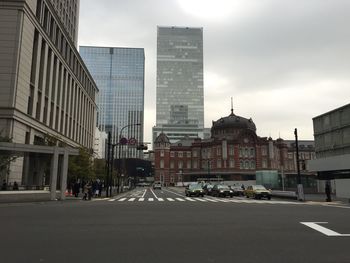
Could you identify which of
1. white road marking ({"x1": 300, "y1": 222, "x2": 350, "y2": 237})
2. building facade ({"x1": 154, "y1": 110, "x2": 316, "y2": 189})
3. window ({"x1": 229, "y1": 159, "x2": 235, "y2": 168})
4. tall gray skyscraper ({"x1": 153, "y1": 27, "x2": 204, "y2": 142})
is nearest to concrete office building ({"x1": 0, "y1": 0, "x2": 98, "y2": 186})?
white road marking ({"x1": 300, "y1": 222, "x2": 350, "y2": 237})

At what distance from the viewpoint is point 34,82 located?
46.8 metres

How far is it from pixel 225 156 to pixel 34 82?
90.7 meters

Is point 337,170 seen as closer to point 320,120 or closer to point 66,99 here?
point 320,120

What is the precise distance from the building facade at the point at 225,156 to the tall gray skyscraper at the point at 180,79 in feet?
119

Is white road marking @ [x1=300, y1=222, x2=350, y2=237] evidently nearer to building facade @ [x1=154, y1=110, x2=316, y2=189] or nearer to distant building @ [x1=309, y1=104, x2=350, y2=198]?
distant building @ [x1=309, y1=104, x2=350, y2=198]

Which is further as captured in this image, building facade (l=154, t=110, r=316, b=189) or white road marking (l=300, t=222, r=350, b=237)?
building facade (l=154, t=110, r=316, b=189)

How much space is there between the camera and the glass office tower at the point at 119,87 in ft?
424

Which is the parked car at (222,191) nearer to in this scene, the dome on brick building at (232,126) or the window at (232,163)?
the window at (232,163)

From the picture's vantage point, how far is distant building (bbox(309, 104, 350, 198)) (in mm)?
39188

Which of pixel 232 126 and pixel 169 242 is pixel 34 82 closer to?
pixel 169 242

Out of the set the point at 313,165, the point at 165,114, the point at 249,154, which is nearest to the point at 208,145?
the point at 249,154

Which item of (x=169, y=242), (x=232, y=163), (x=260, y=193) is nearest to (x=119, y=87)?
(x=232, y=163)

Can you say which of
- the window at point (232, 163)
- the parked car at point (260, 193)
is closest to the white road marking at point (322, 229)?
the parked car at point (260, 193)

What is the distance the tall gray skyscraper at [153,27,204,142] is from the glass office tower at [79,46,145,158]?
27.2 meters
